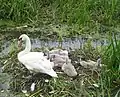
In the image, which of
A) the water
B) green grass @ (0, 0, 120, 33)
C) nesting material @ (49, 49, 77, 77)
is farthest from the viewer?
green grass @ (0, 0, 120, 33)

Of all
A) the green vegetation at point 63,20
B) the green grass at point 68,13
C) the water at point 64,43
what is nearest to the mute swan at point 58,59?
the green vegetation at point 63,20

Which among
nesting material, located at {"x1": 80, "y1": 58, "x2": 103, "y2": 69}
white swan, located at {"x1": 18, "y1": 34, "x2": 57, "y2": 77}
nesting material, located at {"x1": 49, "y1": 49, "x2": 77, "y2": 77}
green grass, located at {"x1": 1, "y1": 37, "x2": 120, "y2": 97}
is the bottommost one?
green grass, located at {"x1": 1, "y1": 37, "x2": 120, "y2": 97}

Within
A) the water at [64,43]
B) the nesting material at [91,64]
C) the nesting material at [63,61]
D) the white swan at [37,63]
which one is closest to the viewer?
the white swan at [37,63]

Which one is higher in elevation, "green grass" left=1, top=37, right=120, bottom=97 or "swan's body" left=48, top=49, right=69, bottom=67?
"swan's body" left=48, top=49, right=69, bottom=67

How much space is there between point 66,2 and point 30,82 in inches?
113

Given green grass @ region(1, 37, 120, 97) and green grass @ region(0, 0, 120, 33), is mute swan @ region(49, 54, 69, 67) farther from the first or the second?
green grass @ region(0, 0, 120, 33)

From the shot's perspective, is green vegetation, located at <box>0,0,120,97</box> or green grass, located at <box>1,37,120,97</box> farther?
green vegetation, located at <box>0,0,120,97</box>

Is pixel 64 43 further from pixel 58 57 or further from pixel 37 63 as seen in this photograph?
pixel 37 63

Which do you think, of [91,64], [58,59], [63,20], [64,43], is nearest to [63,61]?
[58,59]

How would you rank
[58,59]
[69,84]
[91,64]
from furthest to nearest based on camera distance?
[58,59] → [91,64] → [69,84]

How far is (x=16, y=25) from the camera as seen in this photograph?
23.1 ft

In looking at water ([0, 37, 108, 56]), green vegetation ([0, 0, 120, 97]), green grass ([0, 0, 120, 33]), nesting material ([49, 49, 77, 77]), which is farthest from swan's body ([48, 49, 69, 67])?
green grass ([0, 0, 120, 33])

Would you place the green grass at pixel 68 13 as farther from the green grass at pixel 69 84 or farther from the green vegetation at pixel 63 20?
the green grass at pixel 69 84

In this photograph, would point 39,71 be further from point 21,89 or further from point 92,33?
point 92,33
